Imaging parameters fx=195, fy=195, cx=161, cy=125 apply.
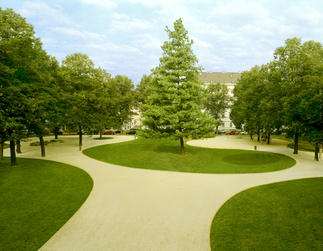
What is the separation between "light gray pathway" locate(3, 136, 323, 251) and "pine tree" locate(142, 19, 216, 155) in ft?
19.7

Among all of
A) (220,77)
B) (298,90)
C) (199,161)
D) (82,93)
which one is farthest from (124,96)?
(220,77)

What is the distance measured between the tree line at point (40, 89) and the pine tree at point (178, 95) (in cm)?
1005

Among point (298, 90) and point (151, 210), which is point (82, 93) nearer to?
point (151, 210)

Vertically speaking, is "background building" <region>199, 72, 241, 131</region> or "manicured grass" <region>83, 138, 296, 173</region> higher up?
"background building" <region>199, 72, 241, 131</region>

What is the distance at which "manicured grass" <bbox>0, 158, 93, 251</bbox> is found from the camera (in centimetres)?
726

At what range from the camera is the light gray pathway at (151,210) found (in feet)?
21.7

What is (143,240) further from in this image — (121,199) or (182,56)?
(182,56)

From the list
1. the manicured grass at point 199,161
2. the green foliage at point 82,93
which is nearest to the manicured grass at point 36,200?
the manicured grass at point 199,161

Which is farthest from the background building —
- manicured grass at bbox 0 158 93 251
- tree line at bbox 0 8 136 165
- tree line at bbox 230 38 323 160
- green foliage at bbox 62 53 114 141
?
manicured grass at bbox 0 158 93 251

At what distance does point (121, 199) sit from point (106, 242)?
3.51 metres

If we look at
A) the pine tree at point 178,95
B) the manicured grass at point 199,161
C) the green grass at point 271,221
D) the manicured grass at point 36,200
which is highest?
the pine tree at point 178,95

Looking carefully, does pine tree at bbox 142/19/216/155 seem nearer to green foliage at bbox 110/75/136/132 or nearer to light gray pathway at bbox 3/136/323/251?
light gray pathway at bbox 3/136/323/251

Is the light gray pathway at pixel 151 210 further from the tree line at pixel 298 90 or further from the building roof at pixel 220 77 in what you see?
the building roof at pixel 220 77

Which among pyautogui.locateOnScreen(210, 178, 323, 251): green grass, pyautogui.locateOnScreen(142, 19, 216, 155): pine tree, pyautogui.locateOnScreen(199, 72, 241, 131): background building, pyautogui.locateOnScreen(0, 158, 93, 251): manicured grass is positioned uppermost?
pyautogui.locateOnScreen(199, 72, 241, 131): background building
